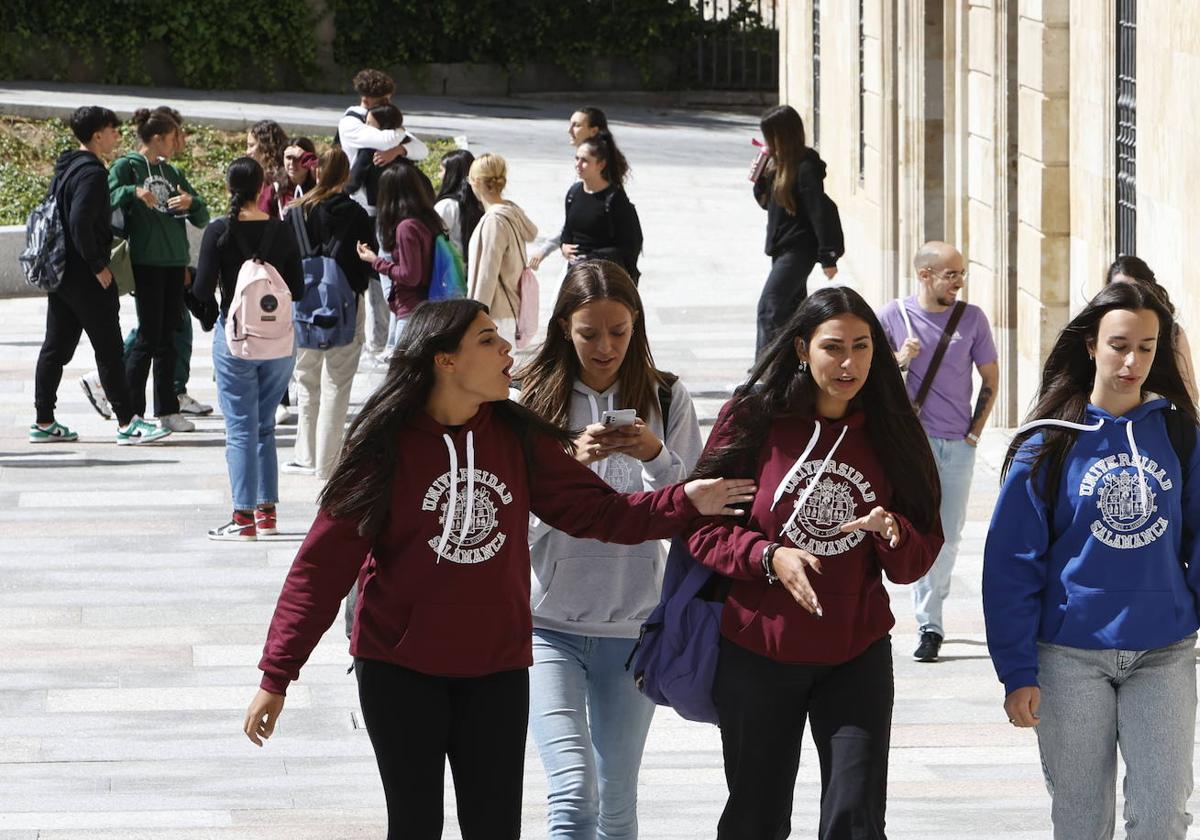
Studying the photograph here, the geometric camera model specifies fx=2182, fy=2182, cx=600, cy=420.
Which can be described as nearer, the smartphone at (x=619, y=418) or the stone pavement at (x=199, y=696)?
the smartphone at (x=619, y=418)

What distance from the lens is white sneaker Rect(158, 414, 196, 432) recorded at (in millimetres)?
12891

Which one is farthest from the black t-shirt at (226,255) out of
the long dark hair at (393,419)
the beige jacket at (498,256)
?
the long dark hair at (393,419)

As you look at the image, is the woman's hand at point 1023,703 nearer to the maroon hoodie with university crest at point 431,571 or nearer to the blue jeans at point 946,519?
the maroon hoodie with university crest at point 431,571

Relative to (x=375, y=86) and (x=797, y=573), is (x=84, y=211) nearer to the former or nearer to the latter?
(x=375, y=86)

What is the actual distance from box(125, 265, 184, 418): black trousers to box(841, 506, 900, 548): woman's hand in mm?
8392

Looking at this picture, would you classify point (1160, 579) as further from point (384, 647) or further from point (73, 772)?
point (73, 772)

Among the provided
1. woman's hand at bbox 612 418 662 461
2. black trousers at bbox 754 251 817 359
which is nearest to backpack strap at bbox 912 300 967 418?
woman's hand at bbox 612 418 662 461

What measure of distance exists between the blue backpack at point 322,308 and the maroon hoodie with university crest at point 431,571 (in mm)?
5979

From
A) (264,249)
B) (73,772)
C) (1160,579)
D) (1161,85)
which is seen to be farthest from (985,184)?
(1160,579)

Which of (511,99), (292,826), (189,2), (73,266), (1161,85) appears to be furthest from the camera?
(511,99)

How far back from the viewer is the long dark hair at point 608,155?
1172 centimetres

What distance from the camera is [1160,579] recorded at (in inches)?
190

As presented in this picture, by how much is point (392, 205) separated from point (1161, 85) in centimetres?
379

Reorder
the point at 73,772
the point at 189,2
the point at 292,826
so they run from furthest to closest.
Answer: the point at 189,2
the point at 73,772
the point at 292,826
